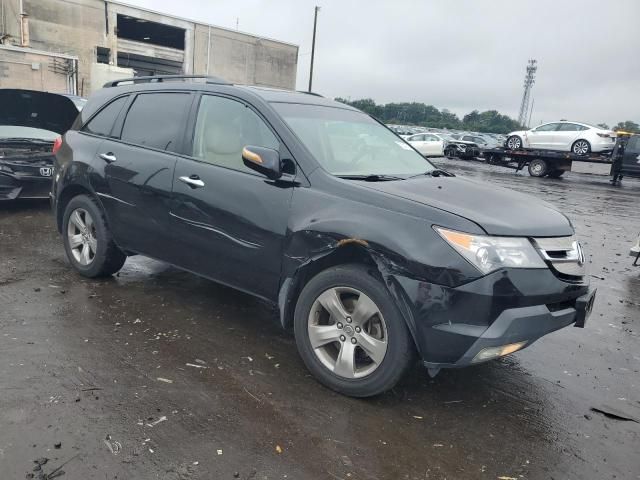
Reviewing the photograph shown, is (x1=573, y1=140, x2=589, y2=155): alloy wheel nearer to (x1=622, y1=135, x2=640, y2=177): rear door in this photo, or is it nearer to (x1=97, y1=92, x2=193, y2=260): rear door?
(x1=622, y1=135, x2=640, y2=177): rear door

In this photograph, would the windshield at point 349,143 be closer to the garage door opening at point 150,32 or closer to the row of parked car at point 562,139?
the row of parked car at point 562,139

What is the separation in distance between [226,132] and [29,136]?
5.54 metres

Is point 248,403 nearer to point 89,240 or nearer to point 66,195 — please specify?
point 89,240

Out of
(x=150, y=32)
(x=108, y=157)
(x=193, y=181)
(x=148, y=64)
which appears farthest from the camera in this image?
(x=148, y=64)

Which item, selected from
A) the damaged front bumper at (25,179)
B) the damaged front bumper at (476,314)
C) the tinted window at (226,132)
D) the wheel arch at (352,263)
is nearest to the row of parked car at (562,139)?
the damaged front bumper at (25,179)

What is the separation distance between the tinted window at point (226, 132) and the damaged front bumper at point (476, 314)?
4.97 ft

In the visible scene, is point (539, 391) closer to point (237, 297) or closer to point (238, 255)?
point (238, 255)

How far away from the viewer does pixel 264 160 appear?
3.47 meters

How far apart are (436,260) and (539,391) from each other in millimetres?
1351

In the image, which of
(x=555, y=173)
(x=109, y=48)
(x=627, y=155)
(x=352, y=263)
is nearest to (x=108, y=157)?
(x=352, y=263)

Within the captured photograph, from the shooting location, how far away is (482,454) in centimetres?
279

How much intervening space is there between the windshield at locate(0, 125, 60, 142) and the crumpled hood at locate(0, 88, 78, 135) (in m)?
0.08

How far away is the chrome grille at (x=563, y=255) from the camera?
310cm

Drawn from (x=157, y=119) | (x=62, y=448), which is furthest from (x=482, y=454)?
(x=157, y=119)
